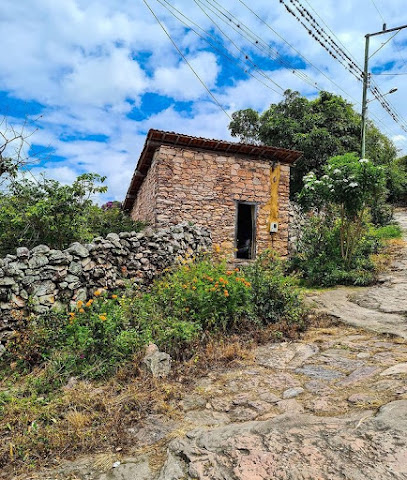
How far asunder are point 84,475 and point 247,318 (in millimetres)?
3277

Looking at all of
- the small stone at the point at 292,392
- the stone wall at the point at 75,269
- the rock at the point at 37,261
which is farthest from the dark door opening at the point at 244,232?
the small stone at the point at 292,392

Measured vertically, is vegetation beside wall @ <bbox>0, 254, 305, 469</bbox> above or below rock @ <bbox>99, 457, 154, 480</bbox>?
above

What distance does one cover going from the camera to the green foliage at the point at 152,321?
4.01 metres

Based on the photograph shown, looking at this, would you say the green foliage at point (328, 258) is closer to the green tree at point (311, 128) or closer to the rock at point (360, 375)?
the rock at point (360, 375)

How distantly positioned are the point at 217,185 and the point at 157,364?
697 centimetres

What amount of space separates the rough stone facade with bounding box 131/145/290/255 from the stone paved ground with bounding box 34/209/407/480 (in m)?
5.83

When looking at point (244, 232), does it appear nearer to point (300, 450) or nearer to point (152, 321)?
point (152, 321)

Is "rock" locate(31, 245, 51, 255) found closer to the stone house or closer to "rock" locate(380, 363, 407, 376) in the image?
the stone house

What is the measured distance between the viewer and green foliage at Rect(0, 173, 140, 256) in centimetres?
689

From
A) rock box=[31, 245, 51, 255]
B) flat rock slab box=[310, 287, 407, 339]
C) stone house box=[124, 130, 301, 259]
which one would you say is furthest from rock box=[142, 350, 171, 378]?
stone house box=[124, 130, 301, 259]

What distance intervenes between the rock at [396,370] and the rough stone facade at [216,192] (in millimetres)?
6214

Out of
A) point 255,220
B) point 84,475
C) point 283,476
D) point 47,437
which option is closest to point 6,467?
point 47,437

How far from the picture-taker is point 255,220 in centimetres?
1061

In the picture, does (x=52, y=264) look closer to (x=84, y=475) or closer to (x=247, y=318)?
(x=247, y=318)
